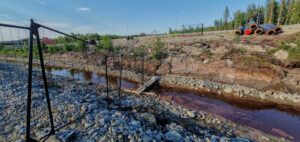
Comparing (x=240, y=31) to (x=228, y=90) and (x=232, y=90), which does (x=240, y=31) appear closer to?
(x=232, y=90)

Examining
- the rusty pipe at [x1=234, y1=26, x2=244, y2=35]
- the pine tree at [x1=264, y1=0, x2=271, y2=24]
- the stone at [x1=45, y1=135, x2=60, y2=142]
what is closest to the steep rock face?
the stone at [x1=45, y1=135, x2=60, y2=142]

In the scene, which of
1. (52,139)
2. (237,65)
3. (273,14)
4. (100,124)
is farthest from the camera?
(273,14)

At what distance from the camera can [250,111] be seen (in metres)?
7.21

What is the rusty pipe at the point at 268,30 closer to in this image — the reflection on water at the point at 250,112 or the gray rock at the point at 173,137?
the reflection on water at the point at 250,112

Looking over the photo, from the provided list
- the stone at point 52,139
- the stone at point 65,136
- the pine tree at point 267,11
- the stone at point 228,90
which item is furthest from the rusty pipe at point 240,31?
the stone at point 52,139

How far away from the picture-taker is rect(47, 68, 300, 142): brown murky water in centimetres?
582

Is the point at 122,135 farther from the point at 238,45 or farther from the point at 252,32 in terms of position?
the point at 252,32

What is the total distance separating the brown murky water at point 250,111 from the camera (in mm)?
5820

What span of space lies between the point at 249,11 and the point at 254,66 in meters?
32.5

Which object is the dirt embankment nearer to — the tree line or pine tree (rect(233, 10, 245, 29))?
the tree line

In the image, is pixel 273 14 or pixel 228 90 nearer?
pixel 228 90

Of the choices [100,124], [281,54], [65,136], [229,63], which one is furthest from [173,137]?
[281,54]

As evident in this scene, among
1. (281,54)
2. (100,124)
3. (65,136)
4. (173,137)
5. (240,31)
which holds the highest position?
(240,31)

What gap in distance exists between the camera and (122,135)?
3064mm
